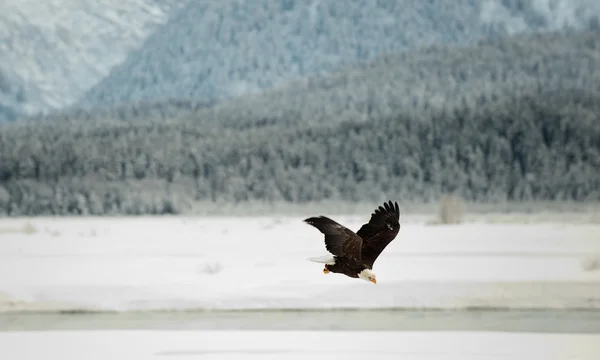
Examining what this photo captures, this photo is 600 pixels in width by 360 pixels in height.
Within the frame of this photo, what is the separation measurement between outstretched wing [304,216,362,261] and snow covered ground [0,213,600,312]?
946 cm

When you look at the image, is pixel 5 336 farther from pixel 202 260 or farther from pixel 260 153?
pixel 260 153

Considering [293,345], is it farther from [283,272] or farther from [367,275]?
[367,275]

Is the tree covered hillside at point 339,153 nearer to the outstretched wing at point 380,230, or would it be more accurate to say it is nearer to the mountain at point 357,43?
the outstretched wing at point 380,230

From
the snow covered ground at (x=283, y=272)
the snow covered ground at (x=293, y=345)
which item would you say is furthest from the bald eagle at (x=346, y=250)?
the snow covered ground at (x=283, y=272)

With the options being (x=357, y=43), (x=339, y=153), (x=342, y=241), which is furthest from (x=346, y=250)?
(x=357, y=43)

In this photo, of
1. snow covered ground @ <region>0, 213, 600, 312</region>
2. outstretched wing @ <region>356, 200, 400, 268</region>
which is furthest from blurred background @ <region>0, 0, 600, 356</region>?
outstretched wing @ <region>356, 200, 400, 268</region>

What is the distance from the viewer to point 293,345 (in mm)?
18906

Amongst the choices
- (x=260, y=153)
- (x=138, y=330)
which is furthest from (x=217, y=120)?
(x=138, y=330)

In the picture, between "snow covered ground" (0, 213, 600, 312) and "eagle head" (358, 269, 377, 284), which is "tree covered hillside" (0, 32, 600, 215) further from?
"eagle head" (358, 269, 377, 284)

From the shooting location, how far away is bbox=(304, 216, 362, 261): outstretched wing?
10328 mm

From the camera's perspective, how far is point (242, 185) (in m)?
73.1

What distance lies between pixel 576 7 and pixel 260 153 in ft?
402

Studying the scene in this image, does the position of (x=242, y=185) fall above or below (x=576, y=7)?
below

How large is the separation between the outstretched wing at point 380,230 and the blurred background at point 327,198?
10.0m
